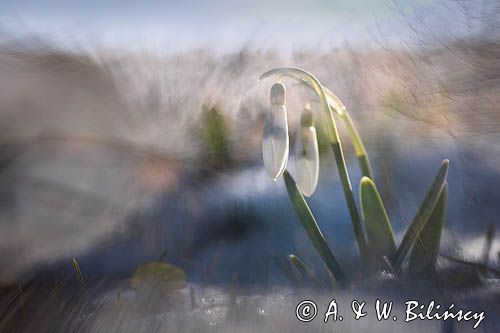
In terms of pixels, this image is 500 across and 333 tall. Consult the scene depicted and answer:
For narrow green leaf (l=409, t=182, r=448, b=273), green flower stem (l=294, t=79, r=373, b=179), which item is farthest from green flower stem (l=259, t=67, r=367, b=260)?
narrow green leaf (l=409, t=182, r=448, b=273)

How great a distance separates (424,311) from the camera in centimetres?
159

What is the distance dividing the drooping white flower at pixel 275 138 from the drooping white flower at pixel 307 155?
33mm

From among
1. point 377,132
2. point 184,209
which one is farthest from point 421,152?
point 184,209

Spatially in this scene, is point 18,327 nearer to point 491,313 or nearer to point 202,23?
point 202,23

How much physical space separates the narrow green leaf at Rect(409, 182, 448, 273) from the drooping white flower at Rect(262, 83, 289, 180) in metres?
0.36

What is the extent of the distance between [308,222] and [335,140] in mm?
204

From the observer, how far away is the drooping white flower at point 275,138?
1582 millimetres

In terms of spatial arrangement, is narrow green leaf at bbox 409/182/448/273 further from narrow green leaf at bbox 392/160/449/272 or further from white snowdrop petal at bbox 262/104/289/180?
white snowdrop petal at bbox 262/104/289/180

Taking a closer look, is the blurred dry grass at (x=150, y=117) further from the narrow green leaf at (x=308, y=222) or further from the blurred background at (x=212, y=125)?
the narrow green leaf at (x=308, y=222)

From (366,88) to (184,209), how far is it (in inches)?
20.3

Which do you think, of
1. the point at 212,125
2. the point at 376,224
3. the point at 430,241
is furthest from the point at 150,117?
the point at 430,241

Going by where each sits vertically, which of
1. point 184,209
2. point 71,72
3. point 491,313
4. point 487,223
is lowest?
point 491,313

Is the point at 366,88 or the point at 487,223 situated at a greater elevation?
the point at 366,88

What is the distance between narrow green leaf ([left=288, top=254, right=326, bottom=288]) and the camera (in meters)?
1.59
